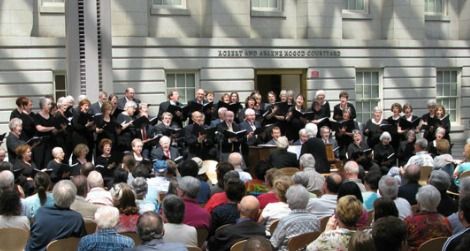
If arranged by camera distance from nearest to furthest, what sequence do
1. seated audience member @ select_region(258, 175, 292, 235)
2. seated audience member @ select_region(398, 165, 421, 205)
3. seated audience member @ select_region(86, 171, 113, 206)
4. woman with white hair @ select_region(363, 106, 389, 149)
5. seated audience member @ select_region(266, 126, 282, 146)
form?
seated audience member @ select_region(258, 175, 292, 235) < seated audience member @ select_region(86, 171, 113, 206) < seated audience member @ select_region(398, 165, 421, 205) < seated audience member @ select_region(266, 126, 282, 146) < woman with white hair @ select_region(363, 106, 389, 149)

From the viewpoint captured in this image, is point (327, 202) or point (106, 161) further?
point (106, 161)

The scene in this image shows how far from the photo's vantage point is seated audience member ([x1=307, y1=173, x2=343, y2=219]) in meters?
8.65

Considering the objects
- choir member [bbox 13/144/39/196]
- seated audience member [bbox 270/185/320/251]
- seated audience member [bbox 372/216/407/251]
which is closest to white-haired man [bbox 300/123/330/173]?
choir member [bbox 13/144/39/196]

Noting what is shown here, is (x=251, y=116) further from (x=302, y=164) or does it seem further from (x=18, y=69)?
(x=18, y=69)

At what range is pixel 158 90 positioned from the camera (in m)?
22.6

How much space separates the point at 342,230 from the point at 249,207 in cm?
132

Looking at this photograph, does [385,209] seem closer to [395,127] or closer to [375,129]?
[375,129]

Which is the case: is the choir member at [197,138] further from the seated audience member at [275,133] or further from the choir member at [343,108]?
the choir member at [343,108]

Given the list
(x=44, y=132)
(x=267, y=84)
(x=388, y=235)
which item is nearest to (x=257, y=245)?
(x=388, y=235)

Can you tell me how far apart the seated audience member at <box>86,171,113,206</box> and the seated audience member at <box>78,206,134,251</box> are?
206 cm

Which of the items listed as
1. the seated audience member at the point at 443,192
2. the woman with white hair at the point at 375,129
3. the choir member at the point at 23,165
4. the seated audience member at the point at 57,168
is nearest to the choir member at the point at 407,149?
the woman with white hair at the point at 375,129

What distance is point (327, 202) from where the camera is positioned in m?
8.70

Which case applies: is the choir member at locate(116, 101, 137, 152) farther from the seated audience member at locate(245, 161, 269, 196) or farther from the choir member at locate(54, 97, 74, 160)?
the seated audience member at locate(245, 161, 269, 196)

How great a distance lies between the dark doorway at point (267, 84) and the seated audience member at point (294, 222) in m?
16.8
